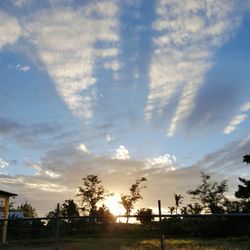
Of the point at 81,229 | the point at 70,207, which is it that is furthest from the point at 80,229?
the point at 70,207

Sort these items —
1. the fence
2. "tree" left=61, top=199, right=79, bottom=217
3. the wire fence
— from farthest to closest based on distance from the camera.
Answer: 1. "tree" left=61, top=199, right=79, bottom=217
2. the fence
3. the wire fence

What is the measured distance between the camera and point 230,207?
69562 mm

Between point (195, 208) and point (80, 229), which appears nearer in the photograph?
point (80, 229)

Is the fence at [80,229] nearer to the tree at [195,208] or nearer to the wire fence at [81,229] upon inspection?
the wire fence at [81,229]

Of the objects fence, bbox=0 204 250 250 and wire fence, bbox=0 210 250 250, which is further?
fence, bbox=0 204 250 250

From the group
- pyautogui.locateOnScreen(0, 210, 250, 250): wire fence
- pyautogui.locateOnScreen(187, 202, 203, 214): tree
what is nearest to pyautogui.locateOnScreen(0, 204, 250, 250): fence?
pyautogui.locateOnScreen(0, 210, 250, 250): wire fence

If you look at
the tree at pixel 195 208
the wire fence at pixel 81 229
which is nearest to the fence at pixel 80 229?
the wire fence at pixel 81 229

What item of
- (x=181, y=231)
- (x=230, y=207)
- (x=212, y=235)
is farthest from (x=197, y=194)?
(x=181, y=231)

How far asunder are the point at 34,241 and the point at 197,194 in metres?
65.6

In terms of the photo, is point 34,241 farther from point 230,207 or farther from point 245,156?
point 230,207

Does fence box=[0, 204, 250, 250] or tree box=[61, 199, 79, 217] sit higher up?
tree box=[61, 199, 79, 217]

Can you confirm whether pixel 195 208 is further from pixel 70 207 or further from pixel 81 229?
pixel 81 229

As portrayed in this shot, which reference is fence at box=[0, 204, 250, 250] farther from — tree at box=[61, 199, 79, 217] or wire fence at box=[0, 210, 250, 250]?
tree at box=[61, 199, 79, 217]

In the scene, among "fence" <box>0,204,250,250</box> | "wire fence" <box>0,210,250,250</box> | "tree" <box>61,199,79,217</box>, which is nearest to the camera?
"wire fence" <box>0,210,250,250</box>
